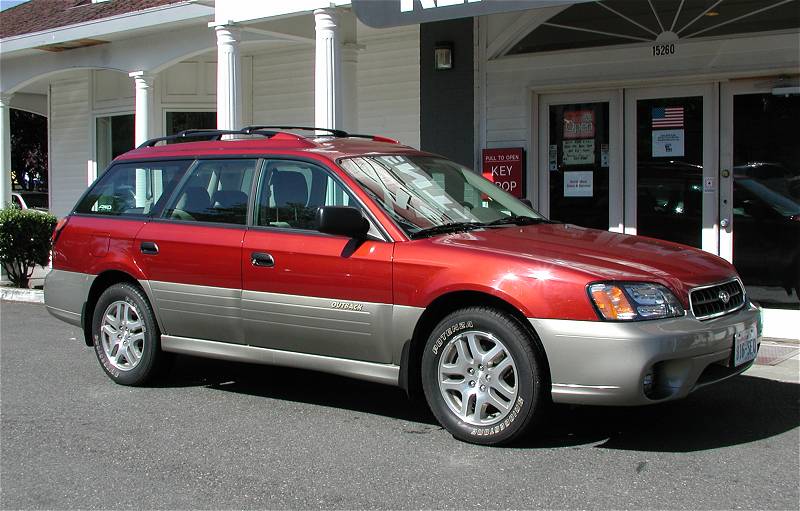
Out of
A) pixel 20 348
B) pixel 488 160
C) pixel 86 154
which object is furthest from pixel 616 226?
pixel 86 154

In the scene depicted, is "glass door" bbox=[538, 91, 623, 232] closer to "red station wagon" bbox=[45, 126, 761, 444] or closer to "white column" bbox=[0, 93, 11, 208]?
"red station wagon" bbox=[45, 126, 761, 444]

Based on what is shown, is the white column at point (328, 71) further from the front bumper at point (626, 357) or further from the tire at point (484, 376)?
the front bumper at point (626, 357)

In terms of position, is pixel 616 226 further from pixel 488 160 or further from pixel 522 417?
pixel 522 417

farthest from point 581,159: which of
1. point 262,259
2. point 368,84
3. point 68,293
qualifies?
point 68,293

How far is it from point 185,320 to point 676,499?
137 inches

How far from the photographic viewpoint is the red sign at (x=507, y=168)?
1032 centimetres

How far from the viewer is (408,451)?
186 inches

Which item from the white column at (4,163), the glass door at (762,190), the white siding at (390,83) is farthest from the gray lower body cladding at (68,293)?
the white column at (4,163)

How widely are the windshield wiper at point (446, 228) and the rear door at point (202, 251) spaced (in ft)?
4.22

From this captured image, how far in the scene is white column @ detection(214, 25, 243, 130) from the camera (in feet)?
32.5

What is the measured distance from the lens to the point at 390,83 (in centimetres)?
1229

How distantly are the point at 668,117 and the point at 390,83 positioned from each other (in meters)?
4.28

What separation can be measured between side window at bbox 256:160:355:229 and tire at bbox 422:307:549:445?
1.16 meters

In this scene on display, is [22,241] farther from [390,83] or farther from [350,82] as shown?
[390,83]
